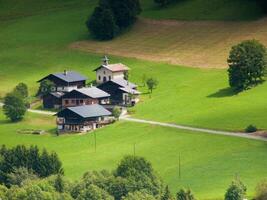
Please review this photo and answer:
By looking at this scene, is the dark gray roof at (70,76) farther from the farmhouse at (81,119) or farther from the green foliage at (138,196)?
the green foliage at (138,196)

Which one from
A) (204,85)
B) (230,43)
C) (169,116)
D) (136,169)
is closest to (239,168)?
(136,169)

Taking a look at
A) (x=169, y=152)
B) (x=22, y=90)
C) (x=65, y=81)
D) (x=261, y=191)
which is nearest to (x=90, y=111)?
(x=22, y=90)

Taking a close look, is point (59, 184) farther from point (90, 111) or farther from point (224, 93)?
point (224, 93)

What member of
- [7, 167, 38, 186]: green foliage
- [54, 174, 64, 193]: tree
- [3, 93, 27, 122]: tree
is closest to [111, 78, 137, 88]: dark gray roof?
[3, 93, 27, 122]: tree

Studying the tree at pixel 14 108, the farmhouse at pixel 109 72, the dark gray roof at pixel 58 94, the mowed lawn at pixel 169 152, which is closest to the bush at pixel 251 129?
the mowed lawn at pixel 169 152

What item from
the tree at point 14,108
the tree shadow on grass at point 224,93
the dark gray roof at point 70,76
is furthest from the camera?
the dark gray roof at point 70,76

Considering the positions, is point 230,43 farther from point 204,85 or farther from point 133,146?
point 133,146
